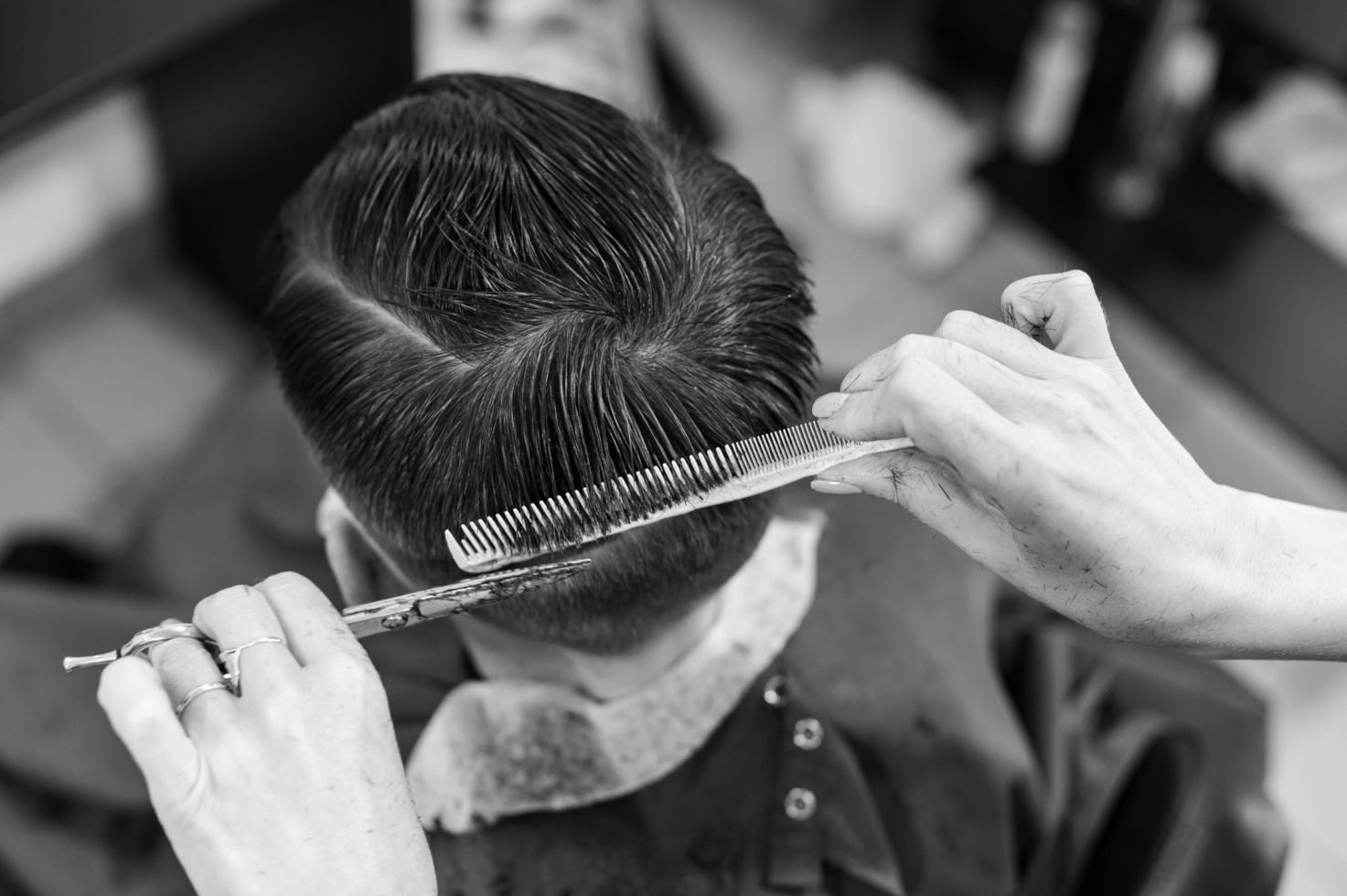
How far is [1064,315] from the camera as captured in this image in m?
1.04

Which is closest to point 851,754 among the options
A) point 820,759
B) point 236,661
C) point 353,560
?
point 820,759

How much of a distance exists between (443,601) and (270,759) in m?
0.20

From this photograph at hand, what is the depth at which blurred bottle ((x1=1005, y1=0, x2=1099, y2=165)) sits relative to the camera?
8.89 ft

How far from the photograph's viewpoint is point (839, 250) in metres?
3.24

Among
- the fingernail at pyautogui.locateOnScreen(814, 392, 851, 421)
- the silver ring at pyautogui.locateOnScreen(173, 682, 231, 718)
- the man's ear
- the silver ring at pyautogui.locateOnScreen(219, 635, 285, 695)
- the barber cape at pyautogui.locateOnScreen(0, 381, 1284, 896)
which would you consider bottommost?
the barber cape at pyautogui.locateOnScreen(0, 381, 1284, 896)

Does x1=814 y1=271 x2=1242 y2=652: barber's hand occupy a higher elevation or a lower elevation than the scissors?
higher

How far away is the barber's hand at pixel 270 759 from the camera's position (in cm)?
97

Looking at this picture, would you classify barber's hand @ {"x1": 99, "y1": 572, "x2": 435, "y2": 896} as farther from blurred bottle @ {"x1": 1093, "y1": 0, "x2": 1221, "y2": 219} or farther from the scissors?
blurred bottle @ {"x1": 1093, "y1": 0, "x2": 1221, "y2": 219}

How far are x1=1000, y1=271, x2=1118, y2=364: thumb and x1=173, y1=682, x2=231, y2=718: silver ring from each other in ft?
2.65

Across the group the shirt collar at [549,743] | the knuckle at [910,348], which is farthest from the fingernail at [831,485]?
the shirt collar at [549,743]

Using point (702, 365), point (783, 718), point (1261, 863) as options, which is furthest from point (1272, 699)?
point (702, 365)

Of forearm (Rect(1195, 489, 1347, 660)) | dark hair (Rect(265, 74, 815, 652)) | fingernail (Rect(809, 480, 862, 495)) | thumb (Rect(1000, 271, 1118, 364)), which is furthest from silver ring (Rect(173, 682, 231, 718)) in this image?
forearm (Rect(1195, 489, 1347, 660))

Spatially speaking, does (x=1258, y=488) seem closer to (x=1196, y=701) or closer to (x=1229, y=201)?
(x=1229, y=201)

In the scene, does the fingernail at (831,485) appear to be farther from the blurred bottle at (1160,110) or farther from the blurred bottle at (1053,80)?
the blurred bottle at (1053,80)
